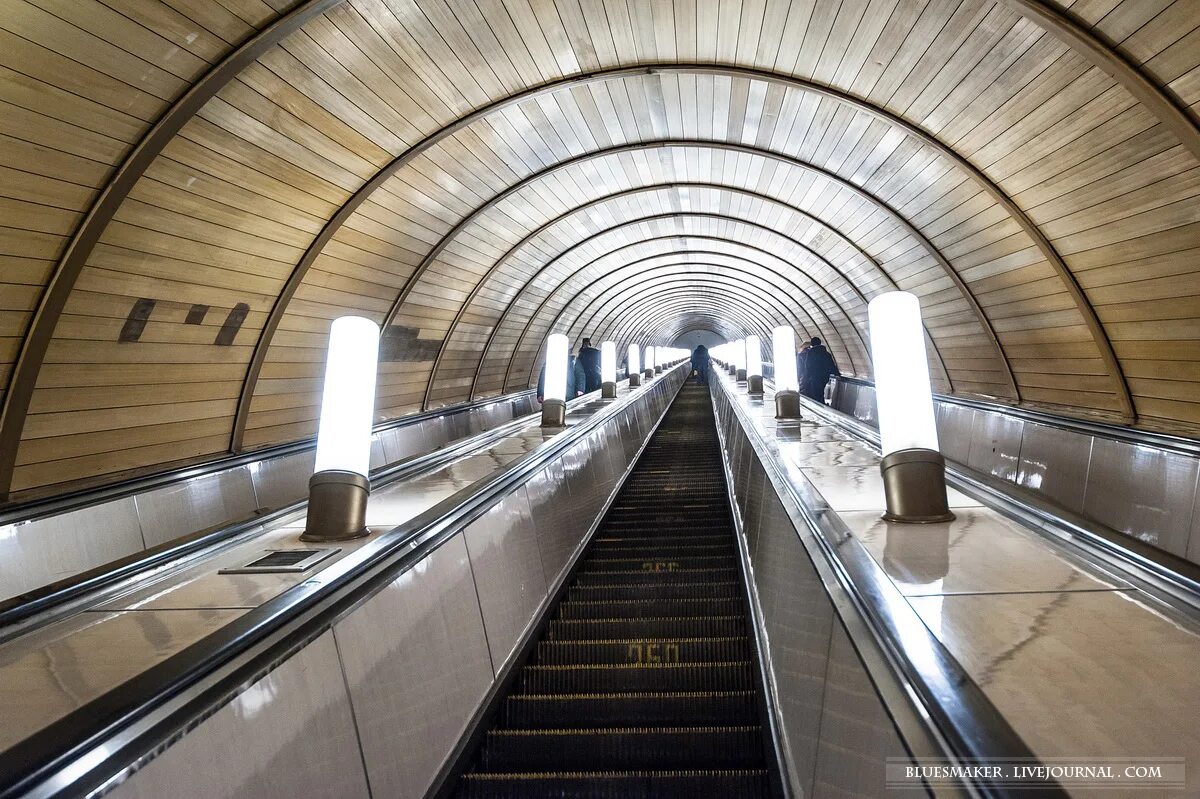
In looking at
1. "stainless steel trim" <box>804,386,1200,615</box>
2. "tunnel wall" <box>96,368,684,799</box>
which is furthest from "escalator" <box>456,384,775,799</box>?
"stainless steel trim" <box>804,386,1200,615</box>

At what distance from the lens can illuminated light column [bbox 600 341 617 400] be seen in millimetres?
14543

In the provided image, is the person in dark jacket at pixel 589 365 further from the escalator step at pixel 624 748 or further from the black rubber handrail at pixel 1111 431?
the escalator step at pixel 624 748

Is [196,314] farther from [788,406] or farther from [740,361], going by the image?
[740,361]

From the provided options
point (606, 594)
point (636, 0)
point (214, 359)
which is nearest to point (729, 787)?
point (606, 594)

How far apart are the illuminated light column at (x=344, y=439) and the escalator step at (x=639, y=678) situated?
4.71 feet

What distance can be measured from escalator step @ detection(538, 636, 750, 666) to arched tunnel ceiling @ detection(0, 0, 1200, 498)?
16.2 feet

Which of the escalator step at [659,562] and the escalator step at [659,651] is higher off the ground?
the escalator step at [659,651]

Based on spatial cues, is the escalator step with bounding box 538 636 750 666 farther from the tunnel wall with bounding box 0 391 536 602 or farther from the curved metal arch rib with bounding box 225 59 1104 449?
the curved metal arch rib with bounding box 225 59 1104 449

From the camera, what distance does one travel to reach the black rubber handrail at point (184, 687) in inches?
51.8

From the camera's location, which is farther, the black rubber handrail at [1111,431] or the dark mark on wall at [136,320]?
the dark mark on wall at [136,320]

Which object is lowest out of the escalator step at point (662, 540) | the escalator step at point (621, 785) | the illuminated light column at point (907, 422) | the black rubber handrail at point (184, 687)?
the escalator step at point (662, 540)

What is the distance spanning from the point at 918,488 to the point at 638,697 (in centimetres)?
182

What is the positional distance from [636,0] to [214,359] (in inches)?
247

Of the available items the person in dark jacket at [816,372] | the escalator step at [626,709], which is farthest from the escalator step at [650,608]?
the person in dark jacket at [816,372]
